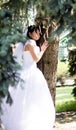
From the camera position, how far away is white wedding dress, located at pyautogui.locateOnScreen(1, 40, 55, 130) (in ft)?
15.9

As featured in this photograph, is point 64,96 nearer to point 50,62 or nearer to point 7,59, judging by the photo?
point 50,62

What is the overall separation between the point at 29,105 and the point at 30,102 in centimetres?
4

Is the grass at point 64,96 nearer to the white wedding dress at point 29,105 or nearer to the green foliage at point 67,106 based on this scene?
the green foliage at point 67,106

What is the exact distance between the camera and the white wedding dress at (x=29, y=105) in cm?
485

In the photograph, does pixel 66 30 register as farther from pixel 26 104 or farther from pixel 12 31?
pixel 26 104

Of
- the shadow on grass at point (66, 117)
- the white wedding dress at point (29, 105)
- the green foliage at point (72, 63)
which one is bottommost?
the shadow on grass at point (66, 117)

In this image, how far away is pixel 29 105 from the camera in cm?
488

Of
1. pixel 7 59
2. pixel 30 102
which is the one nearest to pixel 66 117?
pixel 30 102

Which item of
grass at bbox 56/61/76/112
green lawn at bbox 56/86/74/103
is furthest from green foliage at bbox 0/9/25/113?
green lawn at bbox 56/86/74/103

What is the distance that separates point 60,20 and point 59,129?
3814mm

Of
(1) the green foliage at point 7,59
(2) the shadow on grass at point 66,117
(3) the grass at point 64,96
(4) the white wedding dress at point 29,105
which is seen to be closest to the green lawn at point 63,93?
(3) the grass at point 64,96

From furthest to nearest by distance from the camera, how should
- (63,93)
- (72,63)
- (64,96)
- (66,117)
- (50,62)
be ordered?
(63,93)
(64,96)
(72,63)
(66,117)
(50,62)

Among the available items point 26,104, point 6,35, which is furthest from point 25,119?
point 6,35

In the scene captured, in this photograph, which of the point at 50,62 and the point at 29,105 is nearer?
the point at 29,105
